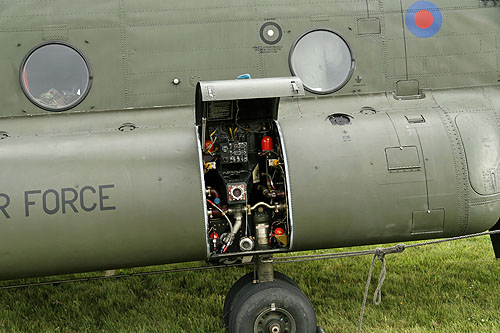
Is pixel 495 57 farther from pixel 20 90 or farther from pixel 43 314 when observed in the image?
pixel 43 314

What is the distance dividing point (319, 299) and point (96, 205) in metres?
3.02

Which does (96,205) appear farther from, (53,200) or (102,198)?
(53,200)

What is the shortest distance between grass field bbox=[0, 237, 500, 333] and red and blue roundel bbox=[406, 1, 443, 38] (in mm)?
2823

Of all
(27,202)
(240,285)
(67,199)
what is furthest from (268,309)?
(27,202)

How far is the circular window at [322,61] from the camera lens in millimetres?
5281

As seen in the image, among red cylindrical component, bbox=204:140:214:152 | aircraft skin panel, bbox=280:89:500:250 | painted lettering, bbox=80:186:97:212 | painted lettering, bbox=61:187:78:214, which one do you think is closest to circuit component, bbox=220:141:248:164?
red cylindrical component, bbox=204:140:214:152

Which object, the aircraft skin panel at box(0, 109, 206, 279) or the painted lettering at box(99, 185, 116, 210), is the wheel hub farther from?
the painted lettering at box(99, 185, 116, 210)

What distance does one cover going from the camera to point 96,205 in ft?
14.1

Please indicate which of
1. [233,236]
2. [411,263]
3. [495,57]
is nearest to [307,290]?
[411,263]

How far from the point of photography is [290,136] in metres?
4.61

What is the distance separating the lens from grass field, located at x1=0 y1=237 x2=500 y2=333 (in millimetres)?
5449

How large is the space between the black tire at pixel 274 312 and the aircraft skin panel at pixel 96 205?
1.94ft

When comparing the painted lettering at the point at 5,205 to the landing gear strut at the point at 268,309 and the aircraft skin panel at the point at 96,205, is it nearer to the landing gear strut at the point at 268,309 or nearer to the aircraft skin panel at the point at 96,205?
the aircraft skin panel at the point at 96,205

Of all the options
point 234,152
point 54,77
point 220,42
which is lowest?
point 234,152
